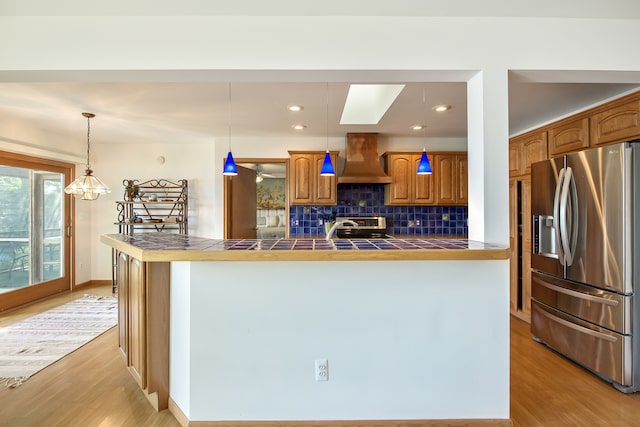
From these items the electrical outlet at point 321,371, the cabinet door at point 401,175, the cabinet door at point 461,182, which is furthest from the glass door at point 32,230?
the cabinet door at point 461,182

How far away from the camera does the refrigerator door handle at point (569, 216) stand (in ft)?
7.72

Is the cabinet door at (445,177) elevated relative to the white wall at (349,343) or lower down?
elevated

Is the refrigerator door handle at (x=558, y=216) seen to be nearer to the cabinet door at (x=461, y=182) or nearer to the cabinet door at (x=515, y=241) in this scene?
the cabinet door at (x=515, y=241)

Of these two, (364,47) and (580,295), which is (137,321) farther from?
(580,295)

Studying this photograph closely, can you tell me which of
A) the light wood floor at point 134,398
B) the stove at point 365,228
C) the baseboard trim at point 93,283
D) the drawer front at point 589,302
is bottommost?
the light wood floor at point 134,398

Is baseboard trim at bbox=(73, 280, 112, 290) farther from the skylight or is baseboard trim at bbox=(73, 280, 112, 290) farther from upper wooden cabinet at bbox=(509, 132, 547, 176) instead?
upper wooden cabinet at bbox=(509, 132, 547, 176)

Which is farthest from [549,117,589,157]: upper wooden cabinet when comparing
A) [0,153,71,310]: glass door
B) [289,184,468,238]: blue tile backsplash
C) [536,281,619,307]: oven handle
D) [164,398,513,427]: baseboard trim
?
[0,153,71,310]: glass door

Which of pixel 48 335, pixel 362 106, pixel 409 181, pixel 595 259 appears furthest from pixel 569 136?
pixel 48 335

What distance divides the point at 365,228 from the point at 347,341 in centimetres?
258

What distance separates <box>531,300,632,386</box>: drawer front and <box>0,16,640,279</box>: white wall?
132 centimetres

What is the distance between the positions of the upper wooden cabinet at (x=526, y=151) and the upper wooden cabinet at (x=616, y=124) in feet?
1.81

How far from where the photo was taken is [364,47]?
1.74 meters

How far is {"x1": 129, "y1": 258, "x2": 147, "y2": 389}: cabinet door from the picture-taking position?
1.76 m

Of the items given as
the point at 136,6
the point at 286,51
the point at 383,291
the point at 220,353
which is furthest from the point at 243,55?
the point at 220,353
